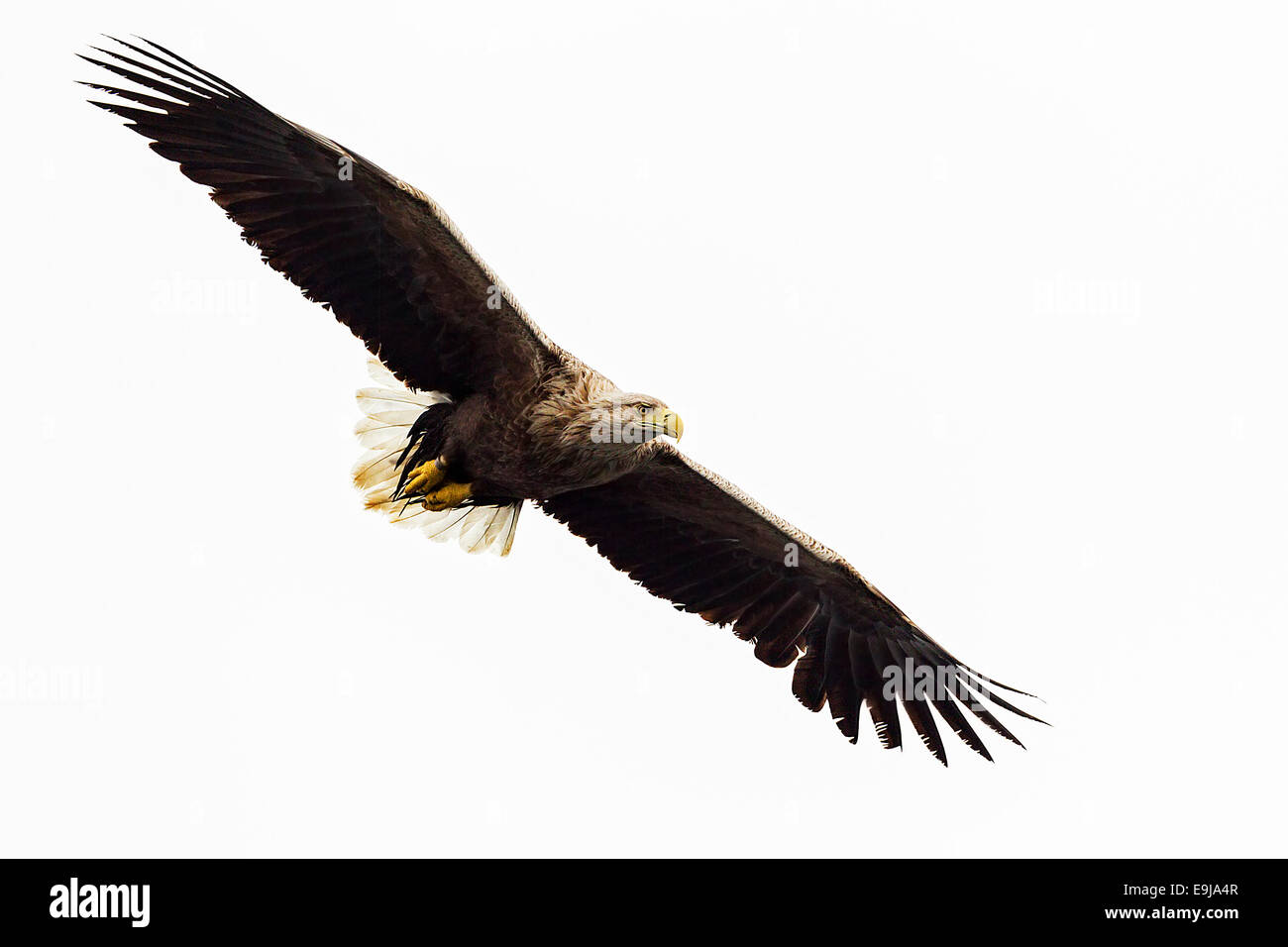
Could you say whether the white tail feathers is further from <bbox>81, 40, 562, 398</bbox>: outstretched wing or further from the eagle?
<bbox>81, 40, 562, 398</bbox>: outstretched wing

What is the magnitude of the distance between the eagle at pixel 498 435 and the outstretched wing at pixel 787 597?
0.01 m

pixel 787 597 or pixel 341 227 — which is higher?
pixel 341 227

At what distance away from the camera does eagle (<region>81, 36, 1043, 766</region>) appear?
314 inches

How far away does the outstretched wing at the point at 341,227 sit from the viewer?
791 cm

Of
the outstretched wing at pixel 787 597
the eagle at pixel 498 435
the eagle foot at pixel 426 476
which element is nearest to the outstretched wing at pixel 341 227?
the eagle at pixel 498 435

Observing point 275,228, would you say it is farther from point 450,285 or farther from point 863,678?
point 863,678

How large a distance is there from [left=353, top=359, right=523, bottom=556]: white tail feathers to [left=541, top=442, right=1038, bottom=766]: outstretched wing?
49 centimetres

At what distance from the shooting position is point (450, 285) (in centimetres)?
824

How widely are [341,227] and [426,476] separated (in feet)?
4.71

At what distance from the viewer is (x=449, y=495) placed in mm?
8789

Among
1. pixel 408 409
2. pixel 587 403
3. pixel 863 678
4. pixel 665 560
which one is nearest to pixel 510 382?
pixel 587 403

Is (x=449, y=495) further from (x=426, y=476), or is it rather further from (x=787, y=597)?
(x=787, y=597)

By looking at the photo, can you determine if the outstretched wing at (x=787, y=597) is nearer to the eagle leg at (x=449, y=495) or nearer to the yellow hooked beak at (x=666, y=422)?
the eagle leg at (x=449, y=495)

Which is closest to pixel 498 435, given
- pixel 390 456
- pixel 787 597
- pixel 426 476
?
pixel 426 476
